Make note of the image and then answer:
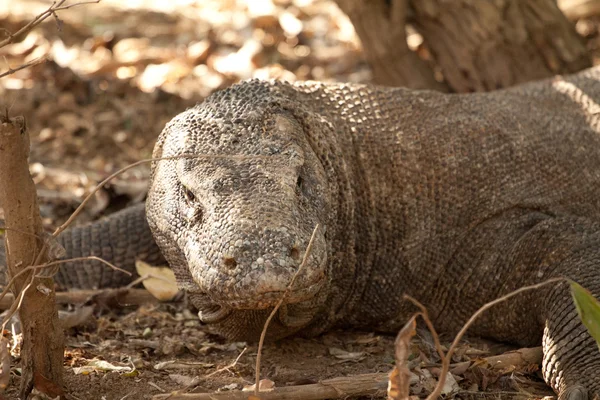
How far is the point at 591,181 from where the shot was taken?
4.81 metres

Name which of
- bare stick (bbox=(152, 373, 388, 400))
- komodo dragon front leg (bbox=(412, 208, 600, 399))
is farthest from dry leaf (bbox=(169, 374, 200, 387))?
komodo dragon front leg (bbox=(412, 208, 600, 399))

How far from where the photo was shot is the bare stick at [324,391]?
3.12m

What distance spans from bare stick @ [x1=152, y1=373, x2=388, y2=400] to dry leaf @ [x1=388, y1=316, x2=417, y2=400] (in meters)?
0.67

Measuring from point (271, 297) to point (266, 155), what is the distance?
80 centimetres

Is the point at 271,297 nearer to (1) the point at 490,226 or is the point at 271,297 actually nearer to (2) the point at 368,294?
(2) the point at 368,294

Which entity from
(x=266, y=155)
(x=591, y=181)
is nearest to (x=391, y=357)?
(x=266, y=155)

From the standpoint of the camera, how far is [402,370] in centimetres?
260

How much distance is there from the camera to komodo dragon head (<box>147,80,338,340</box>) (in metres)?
3.07

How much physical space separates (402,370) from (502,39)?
4.50m

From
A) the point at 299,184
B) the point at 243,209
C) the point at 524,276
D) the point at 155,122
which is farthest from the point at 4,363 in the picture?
the point at 155,122

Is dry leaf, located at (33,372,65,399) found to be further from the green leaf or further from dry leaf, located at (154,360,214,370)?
the green leaf

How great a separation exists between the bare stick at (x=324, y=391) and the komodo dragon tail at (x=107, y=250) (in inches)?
82.8

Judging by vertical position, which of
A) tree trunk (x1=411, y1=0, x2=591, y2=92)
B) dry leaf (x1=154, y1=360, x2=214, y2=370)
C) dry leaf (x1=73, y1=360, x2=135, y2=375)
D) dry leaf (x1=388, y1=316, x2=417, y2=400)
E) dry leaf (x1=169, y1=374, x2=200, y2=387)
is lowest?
dry leaf (x1=154, y1=360, x2=214, y2=370)

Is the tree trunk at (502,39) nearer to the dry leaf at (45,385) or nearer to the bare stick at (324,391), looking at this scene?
the bare stick at (324,391)
